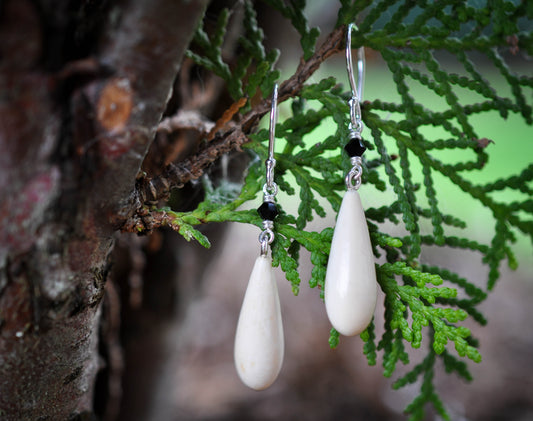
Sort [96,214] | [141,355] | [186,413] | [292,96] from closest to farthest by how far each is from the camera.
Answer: [96,214] → [292,96] → [141,355] → [186,413]

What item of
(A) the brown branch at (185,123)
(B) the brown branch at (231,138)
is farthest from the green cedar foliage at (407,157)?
(A) the brown branch at (185,123)

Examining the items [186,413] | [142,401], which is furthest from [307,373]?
[142,401]

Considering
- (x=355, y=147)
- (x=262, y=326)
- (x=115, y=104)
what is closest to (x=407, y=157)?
(x=355, y=147)

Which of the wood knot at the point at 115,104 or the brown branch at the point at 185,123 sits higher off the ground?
the brown branch at the point at 185,123

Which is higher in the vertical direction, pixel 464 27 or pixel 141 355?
pixel 464 27

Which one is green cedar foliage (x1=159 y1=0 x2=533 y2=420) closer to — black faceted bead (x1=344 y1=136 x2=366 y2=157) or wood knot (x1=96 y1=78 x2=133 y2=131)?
black faceted bead (x1=344 y1=136 x2=366 y2=157)

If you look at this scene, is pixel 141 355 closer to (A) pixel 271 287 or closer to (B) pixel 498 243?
(A) pixel 271 287

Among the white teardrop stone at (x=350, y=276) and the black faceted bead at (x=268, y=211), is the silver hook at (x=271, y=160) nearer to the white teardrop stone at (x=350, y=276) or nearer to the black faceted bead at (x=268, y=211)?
the black faceted bead at (x=268, y=211)

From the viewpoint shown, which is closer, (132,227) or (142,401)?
(132,227)
